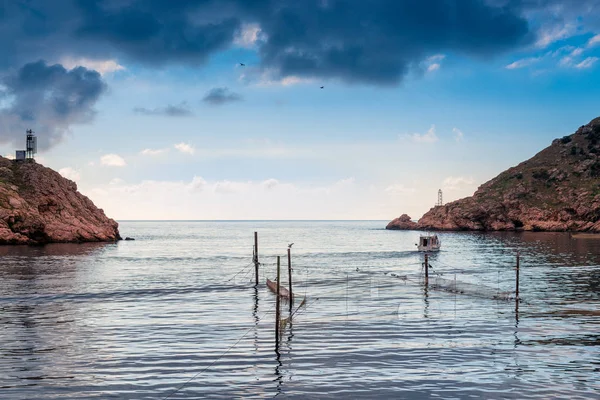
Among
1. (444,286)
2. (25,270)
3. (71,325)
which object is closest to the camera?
(71,325)

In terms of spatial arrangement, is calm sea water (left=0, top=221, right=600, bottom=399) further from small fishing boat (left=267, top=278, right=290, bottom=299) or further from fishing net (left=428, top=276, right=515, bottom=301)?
small fishing boat (left=267, top=278, right=290, bottom=299)

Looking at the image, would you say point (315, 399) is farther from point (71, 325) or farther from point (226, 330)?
point (71, 325)

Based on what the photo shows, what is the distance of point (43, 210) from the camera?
435 feet

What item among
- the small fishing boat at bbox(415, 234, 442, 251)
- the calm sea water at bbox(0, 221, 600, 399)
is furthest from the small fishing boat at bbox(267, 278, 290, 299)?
the small fishing boat at bbox(415, 234, 442, 251)

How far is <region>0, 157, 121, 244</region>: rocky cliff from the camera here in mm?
121500

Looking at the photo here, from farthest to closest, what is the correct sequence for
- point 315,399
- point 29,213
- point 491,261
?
point 29,213
point 491,261
point 315,399

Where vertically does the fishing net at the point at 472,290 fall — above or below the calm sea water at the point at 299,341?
above

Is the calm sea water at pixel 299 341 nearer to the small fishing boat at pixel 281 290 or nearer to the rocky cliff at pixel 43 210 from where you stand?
the small fishing boat at pixel 281 290

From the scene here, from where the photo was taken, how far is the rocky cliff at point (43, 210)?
12150 centimetres

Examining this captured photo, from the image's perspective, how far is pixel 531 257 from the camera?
9244 cm

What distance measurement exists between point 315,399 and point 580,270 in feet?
201

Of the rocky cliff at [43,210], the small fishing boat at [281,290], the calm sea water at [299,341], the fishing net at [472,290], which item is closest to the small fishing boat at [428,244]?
the calm sea water at [299,341]

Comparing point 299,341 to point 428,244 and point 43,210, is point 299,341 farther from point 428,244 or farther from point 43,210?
point 43,210

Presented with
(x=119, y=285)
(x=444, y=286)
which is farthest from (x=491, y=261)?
(x=119, y=285)
